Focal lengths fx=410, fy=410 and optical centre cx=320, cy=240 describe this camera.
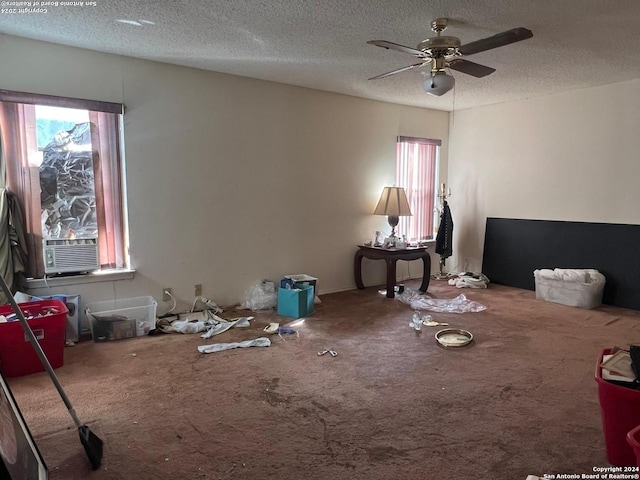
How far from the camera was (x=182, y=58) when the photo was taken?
3.55 m

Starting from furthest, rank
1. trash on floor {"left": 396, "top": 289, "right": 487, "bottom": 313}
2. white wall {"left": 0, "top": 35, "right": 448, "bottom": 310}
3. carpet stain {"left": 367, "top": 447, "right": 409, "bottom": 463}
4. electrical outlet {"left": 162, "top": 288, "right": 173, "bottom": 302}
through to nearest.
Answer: trash on floor {"left": 396, "top": 289, "right": 487, "bottom": 313} < electrical outlet {"left": 162, "top": 288, "right": 173, "bottom": 302} < white wall {"left": 0, "top": 35, "right": 448, "bottom": 310} < carpet stain {"left": 367, "top": 447, "right": 409, "bottom": 463}

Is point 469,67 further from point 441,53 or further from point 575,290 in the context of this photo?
point 575,290

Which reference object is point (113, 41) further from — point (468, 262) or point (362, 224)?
point (468, 262)

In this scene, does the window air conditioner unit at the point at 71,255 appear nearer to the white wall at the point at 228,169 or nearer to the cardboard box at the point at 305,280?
the white wall at the point at 228,169

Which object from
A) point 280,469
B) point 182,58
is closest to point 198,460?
point 280,469

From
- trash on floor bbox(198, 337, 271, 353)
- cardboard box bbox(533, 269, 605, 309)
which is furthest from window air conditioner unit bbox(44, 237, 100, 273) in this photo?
cardboard box bbox(533, 269, 605, 309)

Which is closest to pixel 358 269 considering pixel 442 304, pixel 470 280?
pixel 442 304

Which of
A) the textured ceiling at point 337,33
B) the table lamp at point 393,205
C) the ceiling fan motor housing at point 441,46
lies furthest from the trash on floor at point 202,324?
the ceiling fan motor housing at point 441,46

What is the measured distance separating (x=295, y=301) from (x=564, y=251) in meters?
3.18

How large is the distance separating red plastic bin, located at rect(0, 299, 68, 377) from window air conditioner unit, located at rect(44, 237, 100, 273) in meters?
0.43

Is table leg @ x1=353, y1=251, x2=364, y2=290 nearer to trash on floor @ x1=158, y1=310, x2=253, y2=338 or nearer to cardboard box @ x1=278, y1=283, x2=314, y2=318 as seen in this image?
cardboard box @ x1=278, y1=283, x2=314, y2=318

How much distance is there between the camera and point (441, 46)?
2.67 m

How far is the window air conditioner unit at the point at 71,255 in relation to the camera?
3205mm

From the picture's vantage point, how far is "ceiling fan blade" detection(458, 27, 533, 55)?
7.33 feet
